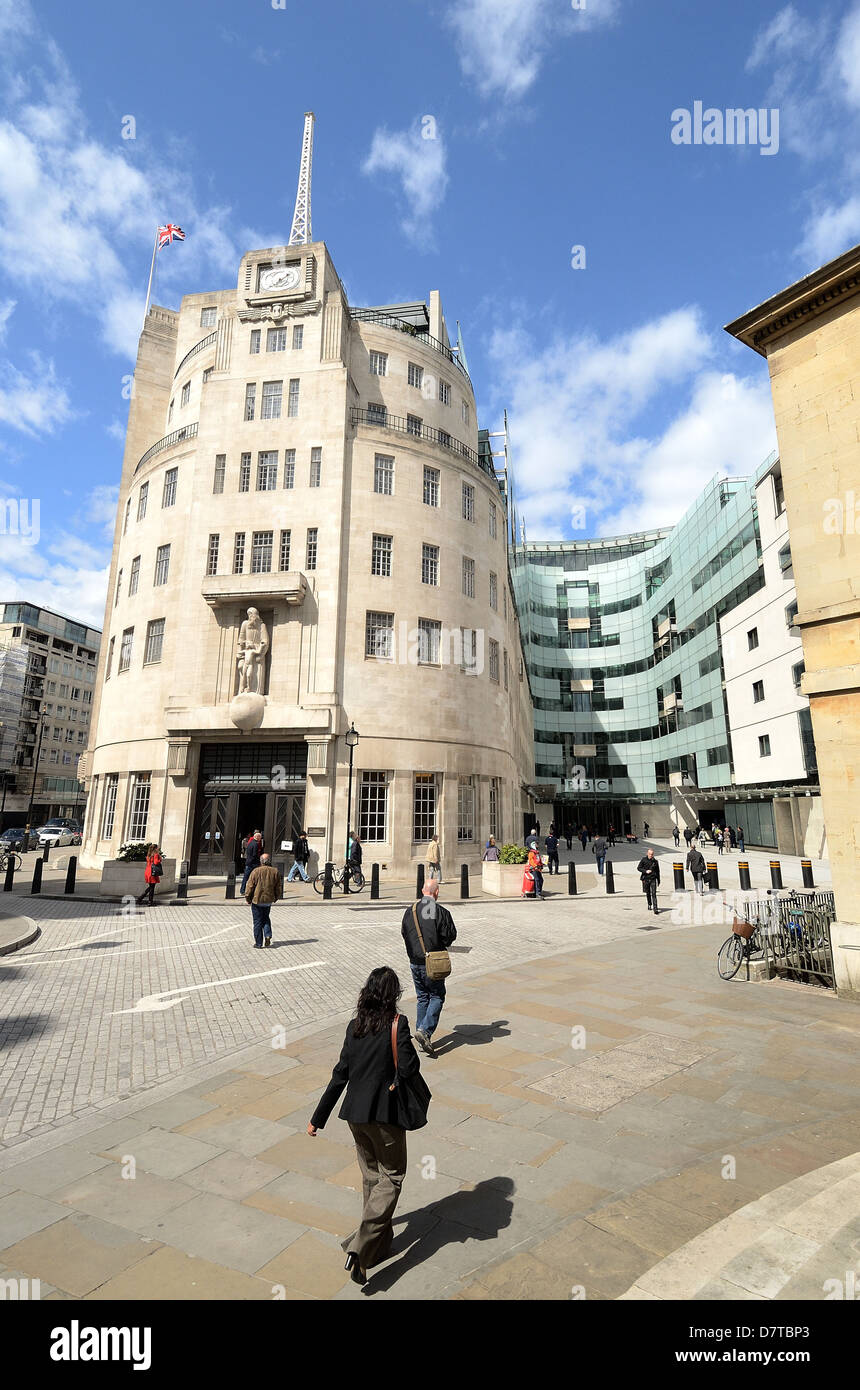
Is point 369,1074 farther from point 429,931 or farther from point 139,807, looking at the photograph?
point 139,807

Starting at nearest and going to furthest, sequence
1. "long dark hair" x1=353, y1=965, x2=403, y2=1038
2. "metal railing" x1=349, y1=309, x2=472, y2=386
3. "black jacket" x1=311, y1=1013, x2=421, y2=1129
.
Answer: "black jacket" x1=311, y1=1013, x2=421, y2=1129 < "long dark hair" x1=353, y1=965, x2=403, y2=1038 < "metal railing" x1=349, y1=309, x2=472, y2=386

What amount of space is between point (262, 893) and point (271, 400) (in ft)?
82.8

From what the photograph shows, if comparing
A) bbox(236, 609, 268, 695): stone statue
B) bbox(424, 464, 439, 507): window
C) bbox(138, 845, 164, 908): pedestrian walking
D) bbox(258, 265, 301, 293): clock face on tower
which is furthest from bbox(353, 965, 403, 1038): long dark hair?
bbox(258, 265, 301, 293): clock face on tower

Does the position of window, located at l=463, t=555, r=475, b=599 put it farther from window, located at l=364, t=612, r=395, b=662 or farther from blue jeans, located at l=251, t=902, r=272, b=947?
blue jeans, located at l=251, t=902, r=272, b=947

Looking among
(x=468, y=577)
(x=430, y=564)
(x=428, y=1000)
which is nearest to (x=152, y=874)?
(x=428, y=1000)

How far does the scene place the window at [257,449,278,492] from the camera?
30.4 metres

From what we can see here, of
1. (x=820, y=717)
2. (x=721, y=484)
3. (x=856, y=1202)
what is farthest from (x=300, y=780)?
(x=721, y=484)

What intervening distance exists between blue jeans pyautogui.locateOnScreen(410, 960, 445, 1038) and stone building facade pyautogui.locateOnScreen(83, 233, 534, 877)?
1883 cm

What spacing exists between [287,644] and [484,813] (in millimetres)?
11351

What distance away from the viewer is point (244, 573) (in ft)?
94.4

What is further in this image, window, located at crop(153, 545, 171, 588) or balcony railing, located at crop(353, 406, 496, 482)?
window, located at crop(153, 545, 171, 588)

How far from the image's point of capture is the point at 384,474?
101 feet

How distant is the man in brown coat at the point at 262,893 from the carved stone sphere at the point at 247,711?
14.0m

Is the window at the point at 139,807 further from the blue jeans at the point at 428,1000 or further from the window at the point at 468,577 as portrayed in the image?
the blue jeans at the point at 428,1000
